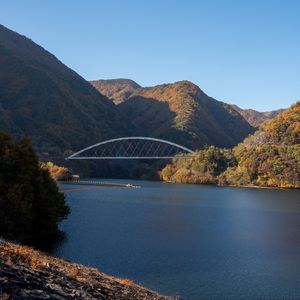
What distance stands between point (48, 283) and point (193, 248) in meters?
25.7

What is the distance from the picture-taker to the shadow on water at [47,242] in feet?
122

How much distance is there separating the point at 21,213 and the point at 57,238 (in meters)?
5.70

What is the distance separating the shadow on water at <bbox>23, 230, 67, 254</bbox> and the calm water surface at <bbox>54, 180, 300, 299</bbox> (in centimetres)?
48

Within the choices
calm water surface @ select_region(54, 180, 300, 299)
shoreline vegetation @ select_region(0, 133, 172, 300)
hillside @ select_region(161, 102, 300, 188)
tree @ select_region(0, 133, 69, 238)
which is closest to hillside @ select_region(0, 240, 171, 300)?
shoreline vegetation @ select_region(0, 133, 172, 300)

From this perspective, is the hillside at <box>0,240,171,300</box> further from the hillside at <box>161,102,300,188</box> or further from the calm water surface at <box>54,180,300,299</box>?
the hillside at <box>161,102,300,188</box>

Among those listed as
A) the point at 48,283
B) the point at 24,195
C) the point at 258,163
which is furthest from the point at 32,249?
the point at 258,163

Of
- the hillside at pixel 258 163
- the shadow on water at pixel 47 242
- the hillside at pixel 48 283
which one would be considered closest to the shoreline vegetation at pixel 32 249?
the hillside at pixel 48 283

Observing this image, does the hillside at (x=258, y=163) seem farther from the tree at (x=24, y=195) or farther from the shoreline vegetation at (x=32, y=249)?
the tree at (x=24, y=195)

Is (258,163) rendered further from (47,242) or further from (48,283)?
(48,283)

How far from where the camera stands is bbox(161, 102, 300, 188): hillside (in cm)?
14112

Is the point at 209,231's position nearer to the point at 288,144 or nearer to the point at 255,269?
the point at 255,269

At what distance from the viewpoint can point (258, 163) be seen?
5797 inches

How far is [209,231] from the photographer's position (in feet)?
165

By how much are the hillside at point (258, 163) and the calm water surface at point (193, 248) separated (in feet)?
243
